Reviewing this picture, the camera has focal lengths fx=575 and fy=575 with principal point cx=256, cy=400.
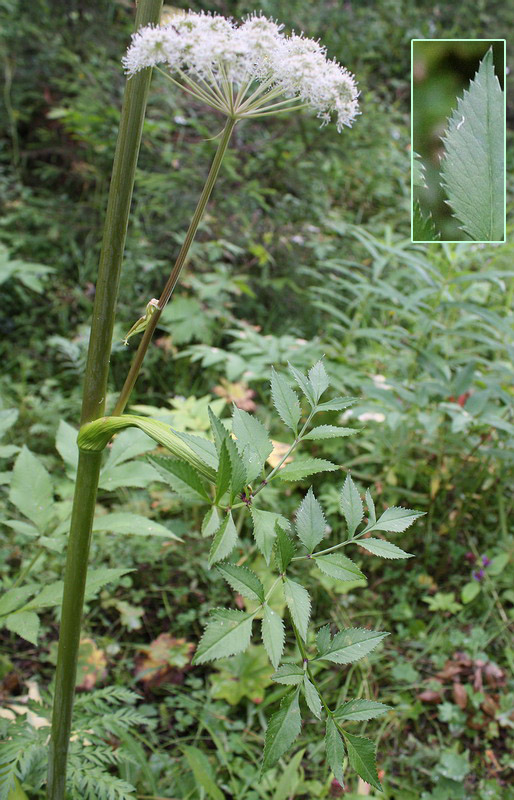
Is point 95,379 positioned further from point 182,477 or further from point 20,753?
point 20,753

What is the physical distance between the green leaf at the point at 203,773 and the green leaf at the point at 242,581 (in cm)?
69

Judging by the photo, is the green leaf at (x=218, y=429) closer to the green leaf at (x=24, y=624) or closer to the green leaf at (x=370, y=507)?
the green leaf at (x=370, y=507)

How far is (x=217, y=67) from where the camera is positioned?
0.47 metres

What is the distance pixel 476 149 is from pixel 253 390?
1.59m

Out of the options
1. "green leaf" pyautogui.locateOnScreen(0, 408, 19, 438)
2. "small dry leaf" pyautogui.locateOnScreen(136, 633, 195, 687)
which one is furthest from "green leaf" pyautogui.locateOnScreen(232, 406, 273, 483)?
"small dry leaf" pyautogui.locateOnScreen(136, 633, 195, 687)

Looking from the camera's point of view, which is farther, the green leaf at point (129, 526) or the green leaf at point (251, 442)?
the green leaf at point (129, 526)

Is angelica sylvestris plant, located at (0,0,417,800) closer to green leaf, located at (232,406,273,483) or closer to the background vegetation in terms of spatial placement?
green leaf, located at (232,406,273,483)

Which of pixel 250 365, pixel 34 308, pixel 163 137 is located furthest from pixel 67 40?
pixel 250 365

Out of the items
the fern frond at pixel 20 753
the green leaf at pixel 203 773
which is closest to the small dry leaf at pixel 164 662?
the green leaf at pixel 203 773

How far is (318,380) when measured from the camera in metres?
0.57

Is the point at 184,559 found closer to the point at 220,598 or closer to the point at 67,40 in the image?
the point at 220,598

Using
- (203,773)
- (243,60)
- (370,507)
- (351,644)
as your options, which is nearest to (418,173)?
(243,60)

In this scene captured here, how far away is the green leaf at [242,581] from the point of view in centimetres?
46

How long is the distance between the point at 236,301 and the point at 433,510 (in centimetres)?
134
